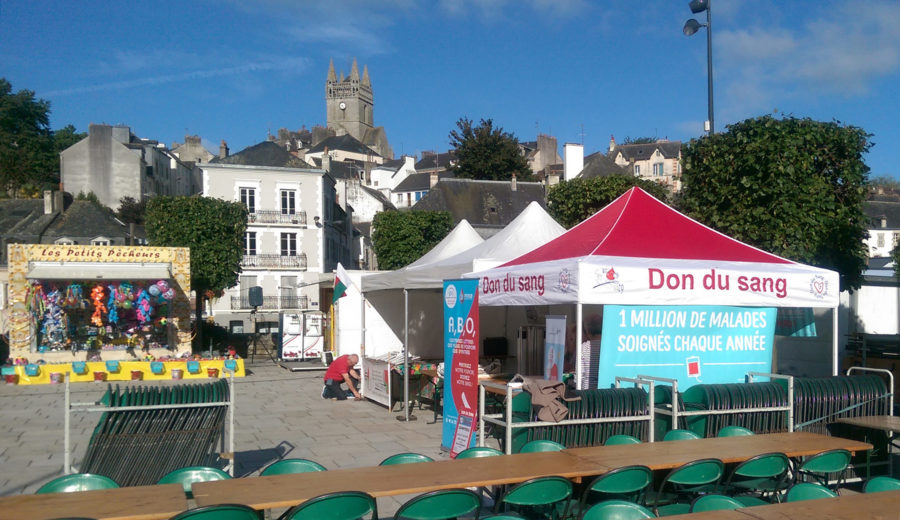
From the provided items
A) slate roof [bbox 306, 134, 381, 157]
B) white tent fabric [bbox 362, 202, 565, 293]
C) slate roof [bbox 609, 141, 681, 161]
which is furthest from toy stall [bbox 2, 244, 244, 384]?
slate roof [bbox 306, 134, 381, 157]

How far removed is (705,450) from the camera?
5.73 meters

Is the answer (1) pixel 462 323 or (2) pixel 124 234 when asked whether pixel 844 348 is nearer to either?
(1) pixel 462 323

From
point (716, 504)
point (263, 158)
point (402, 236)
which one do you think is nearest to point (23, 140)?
point (263, 158)

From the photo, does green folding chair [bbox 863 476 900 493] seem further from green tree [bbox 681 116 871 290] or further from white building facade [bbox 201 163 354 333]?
white building facade [bbox 201 163 354 333]

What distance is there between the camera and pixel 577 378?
8.71 meters

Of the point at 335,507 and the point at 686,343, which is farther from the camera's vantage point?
the point at 686,343

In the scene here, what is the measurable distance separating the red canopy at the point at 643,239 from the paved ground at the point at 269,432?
3041mm

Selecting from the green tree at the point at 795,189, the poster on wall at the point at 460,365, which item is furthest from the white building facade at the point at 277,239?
the poster on wall at the point at 460,365

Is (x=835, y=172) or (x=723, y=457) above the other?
(x=835, y=172)

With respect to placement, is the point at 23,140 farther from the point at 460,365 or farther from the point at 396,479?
the point at 396,479

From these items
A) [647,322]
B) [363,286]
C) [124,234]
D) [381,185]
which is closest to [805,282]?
[647,322]

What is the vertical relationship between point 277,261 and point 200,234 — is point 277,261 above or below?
below

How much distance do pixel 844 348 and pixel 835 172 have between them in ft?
13.0

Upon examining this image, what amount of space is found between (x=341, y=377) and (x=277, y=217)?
2843 cm
